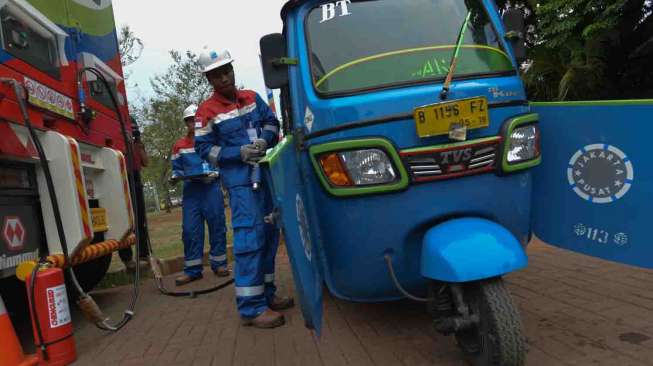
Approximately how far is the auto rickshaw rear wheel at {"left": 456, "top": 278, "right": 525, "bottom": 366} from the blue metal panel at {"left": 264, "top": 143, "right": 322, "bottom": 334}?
73cm

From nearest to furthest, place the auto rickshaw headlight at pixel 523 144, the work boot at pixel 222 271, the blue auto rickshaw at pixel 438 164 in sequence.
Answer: the blue auto rickshaw at pixel 438 164 → the auto rickshaw headlight at pixel 523 144 → the work boot at pixel 222 271

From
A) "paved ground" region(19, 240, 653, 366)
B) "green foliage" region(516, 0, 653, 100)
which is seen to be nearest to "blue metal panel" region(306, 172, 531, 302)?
"paved ground" region(19, 240, 653, 366)

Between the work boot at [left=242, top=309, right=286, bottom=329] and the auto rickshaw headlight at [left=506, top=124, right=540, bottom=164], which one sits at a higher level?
the auto rickshaw headlight at [left=506, top=124, right=540, bottom=164]

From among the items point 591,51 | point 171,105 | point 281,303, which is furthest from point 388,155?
point 171,105

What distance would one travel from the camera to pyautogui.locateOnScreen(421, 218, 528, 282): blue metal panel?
219 cm

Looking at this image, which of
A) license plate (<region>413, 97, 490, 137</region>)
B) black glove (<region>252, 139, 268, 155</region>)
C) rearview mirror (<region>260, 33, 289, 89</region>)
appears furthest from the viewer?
black glove (<region>252, 139, 268, 155</region>)

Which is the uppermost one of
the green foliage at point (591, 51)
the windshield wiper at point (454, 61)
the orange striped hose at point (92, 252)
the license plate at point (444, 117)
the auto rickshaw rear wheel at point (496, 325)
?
the green foliage at point (591, 51)

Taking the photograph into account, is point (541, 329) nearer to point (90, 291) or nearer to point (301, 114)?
point (301, 114)

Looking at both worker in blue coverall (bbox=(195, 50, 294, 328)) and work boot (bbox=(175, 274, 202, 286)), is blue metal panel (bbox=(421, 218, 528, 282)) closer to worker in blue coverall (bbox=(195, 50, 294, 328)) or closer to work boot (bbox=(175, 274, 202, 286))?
worker in blue coverall (bbox=(195, 50, 294, 328))

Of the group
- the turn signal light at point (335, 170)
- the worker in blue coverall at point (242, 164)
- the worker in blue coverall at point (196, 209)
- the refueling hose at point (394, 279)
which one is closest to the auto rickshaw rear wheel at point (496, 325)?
the refueling hose at point (394, 279)

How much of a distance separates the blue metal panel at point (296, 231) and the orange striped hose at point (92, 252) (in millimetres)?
1817

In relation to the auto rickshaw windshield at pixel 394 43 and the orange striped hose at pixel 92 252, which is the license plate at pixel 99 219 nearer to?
the orange striped hose at pixel 92 252

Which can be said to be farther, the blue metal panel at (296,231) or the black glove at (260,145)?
the black glove at (260,145)

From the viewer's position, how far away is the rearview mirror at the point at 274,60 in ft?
9.53
